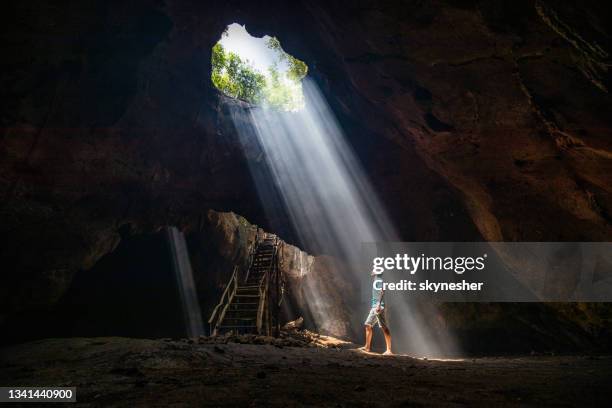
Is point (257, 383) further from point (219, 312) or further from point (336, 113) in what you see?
point (219, 312)

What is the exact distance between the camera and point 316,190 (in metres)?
12.4

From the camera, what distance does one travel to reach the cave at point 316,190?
387 centimetres

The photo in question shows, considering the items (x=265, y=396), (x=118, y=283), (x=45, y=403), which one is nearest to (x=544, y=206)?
(x=265, y=396)

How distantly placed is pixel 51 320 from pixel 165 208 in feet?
14.6

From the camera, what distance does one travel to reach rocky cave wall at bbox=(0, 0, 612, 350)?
4.79 meters

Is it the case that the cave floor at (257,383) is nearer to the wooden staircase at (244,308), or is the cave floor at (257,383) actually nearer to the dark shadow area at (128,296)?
the wooden staircase at (244,308)

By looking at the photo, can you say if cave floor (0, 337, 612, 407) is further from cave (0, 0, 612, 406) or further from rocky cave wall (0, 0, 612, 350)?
rocky cave wall (0, 0, 612, 350)

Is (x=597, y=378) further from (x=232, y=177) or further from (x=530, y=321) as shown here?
(x=232, y=177)

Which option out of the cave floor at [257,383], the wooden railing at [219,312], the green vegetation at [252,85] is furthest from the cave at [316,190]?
the green vegetation at [252,85]
